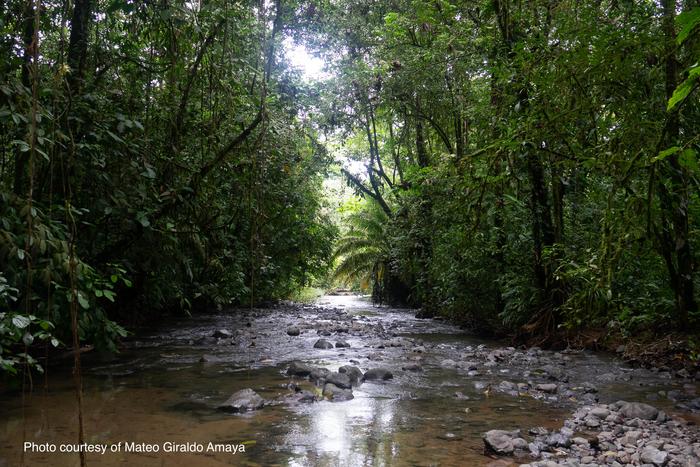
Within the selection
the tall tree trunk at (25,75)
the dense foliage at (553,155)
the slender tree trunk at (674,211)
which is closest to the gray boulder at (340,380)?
the dense foliage at (553,155)

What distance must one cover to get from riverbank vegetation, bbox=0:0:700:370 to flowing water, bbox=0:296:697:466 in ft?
1.91

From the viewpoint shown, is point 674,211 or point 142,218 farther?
point 142,218

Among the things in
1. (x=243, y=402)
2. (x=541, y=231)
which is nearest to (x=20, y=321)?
(x=243, y=402)

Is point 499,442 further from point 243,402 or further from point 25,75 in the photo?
point 25,75

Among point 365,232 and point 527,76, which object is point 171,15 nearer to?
point 527,76

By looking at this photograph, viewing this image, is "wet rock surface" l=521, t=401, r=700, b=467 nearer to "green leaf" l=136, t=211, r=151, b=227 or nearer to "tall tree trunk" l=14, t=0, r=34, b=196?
"green leaf" l=136, t=211, r=151, b=227

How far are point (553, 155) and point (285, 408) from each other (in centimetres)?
429

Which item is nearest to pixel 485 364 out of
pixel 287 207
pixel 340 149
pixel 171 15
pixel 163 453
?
pixel 163 453

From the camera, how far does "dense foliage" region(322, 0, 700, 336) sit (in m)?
4.37

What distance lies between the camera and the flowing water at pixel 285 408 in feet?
10.4

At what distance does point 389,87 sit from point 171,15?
8.81 m

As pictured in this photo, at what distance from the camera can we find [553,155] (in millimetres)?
6207

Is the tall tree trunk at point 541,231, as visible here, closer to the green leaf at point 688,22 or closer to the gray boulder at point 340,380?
the gray boulder at point 340,380

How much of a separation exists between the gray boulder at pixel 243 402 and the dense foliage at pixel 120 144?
1.02 metres
